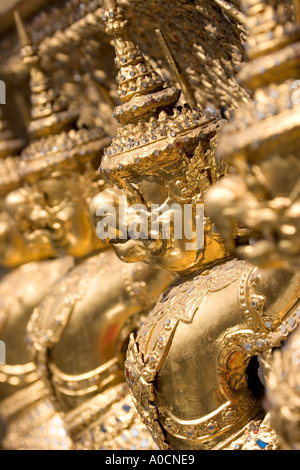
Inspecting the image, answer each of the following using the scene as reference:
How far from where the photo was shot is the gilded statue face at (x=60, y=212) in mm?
1495

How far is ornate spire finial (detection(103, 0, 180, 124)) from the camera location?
3.59 feet

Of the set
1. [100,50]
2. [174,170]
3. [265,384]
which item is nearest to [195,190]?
[174,170]

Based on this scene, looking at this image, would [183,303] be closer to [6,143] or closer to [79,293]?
[79,293]

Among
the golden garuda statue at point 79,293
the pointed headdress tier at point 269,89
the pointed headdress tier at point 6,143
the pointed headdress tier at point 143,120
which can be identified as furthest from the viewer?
the pointed headdress tier at point 6,143

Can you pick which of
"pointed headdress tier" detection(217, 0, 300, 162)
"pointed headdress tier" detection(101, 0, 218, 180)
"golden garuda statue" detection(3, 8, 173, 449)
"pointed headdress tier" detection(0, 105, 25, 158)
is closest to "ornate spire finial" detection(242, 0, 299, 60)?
"pointed headdress tier" detection(217, 0, 300, 162)

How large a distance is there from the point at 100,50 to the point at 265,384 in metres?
0.72

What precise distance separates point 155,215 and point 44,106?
0.46m

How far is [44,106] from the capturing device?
147cm

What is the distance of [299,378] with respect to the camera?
78cm

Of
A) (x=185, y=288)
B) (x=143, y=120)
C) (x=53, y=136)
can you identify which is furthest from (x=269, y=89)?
(x=53, y=136)

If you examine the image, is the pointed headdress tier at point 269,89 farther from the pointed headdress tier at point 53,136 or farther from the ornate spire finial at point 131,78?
the pointed headdress tier at point 53,136

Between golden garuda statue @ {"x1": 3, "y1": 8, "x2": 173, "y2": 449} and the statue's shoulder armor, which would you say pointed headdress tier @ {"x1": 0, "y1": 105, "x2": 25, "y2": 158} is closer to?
golden garuda statue @ {"x1": 3, "y1": 8, "x2": 173, "y2": 449}

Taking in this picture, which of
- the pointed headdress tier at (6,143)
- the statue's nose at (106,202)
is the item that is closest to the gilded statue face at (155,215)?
the statue's nose at (106,202)
